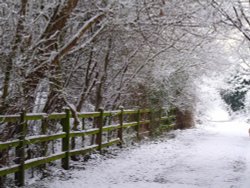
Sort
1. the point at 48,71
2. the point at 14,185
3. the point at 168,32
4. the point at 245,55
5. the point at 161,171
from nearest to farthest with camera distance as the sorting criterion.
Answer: the point at 14,185 → the point at 48,71 → the point at 161,171 → the point at 168,32 → the point at 245,55

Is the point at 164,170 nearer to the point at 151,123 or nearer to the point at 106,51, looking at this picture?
the point at 106,51

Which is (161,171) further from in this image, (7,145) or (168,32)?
(168,32)

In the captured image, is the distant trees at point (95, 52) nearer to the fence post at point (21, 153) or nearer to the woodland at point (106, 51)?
the woodland at point (106, 51)

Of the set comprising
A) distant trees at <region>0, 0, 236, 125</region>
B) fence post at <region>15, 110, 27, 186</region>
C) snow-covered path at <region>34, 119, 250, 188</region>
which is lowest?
snow-covered path at <region>34, 119, 250, 188</region>

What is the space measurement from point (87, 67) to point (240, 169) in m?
4.49

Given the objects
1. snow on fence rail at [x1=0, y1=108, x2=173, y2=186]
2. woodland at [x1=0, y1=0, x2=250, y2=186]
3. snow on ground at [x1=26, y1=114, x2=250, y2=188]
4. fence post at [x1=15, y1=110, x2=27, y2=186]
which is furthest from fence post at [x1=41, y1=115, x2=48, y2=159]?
fence post at [x1=15, y1=110, x2=27, y2=186]

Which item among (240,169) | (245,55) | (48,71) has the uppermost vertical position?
(245,55)

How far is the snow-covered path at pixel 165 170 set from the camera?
777 centimetres

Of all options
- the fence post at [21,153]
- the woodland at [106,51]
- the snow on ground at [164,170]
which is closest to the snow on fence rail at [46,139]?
the fence post at [21,153]

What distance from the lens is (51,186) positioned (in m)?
7.19

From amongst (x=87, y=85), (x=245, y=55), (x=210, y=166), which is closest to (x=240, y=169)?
(x=210, y=166)

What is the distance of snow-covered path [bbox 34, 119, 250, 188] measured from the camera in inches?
306

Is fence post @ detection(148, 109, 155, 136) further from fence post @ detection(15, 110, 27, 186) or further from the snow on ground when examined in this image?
fence post @ detection(15, 110, 27, 186)

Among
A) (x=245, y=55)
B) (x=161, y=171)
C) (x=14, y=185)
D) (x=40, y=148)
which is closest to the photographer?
(x=14, y=185)
